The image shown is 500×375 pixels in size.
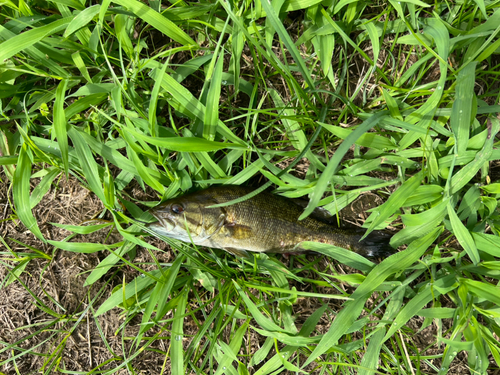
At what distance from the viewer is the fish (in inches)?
97.0

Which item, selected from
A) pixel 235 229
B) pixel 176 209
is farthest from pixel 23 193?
pixel 235 229

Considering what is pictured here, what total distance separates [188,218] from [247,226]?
1.58ft

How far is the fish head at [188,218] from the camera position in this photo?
2447mm

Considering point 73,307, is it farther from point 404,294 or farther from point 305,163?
point 404,294

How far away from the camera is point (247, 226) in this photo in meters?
2.53

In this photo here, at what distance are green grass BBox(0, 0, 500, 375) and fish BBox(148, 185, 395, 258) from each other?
130mm

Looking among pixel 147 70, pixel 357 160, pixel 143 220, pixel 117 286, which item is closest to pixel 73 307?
pixel 117 286

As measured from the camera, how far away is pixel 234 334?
2.74 m

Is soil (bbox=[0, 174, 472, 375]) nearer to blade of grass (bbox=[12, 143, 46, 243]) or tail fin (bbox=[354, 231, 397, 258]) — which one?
blade of grass (bbox=[12, 143, 46, 243])

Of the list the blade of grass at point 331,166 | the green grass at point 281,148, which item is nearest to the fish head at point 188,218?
the green grass at point 281,148

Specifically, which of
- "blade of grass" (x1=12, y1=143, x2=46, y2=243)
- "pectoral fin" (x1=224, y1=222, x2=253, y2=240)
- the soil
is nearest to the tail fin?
the soil

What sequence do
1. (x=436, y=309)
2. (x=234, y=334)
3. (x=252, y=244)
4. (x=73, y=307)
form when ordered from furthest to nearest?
(x=73, y=307), (x=234, y=334), (x=252, y=244), (x=436, y=309)

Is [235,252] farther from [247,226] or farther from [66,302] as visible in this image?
[66,302]

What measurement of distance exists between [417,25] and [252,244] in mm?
2196
